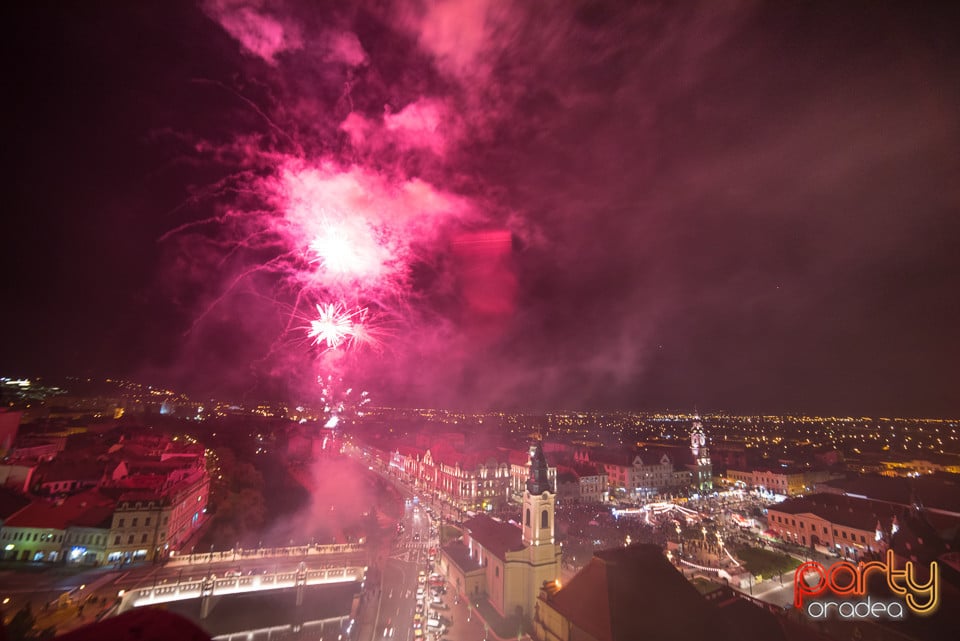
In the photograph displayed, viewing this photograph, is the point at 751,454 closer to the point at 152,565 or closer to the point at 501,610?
the point at 501,610

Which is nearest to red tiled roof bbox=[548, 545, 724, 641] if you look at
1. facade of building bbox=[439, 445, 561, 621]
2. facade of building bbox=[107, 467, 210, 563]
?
facade of building bbox=[439, 445, 561, 621]

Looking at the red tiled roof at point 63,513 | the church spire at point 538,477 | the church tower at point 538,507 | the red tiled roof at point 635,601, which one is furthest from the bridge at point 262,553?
the red tiled roof at point 635,601

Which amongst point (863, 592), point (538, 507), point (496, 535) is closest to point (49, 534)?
point (496, 535)

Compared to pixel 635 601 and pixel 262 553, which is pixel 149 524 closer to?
pixel 262 553

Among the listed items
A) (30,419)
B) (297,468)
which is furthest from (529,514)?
(30,419)

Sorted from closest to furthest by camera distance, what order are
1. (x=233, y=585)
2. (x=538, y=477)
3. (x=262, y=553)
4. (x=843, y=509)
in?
(x=233, y=585) → (x=538, y=477) → (x=262, y=553) → (x=843, y=509)

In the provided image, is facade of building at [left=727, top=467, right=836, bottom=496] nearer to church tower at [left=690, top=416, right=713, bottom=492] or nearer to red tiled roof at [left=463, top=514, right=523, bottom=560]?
church tower at [left=690, top=416, right=713, bottom=492]

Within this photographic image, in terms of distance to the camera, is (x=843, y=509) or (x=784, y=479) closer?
(x=843, y=509)
